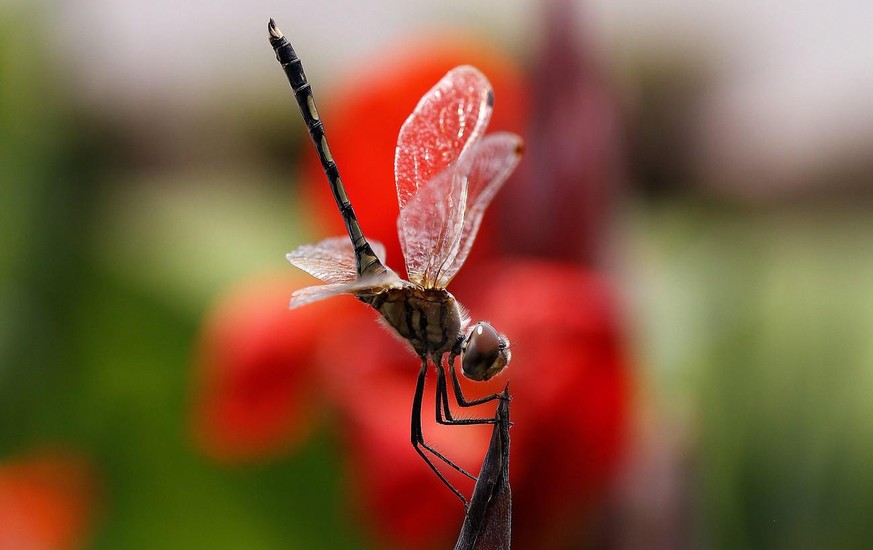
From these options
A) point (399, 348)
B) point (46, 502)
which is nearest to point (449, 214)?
point (399, 348)

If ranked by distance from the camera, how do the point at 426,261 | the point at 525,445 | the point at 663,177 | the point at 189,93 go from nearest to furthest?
the point at 426,261, the point at 525,445, the point at 663,177, the point at 189,93

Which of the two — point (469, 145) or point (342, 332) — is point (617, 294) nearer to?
point (342, 332)

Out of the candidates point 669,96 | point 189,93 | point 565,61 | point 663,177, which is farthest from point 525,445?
point 189,93

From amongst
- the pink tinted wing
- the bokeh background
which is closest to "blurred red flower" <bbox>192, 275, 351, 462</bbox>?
the bokeh background

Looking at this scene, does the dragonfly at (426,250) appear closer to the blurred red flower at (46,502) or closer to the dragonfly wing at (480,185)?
the dragonfly wing at (480,185)

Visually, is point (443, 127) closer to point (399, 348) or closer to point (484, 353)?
point (484, 353)

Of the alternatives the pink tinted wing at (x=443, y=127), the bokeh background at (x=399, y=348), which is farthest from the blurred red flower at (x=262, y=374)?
the pink tinted wing at (x=443, y=127)

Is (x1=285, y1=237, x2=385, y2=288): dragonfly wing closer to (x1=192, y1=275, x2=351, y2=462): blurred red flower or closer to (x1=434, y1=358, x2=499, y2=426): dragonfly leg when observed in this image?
(x1=434, y1=358, x2=499, y2=426): dragonfly leg
